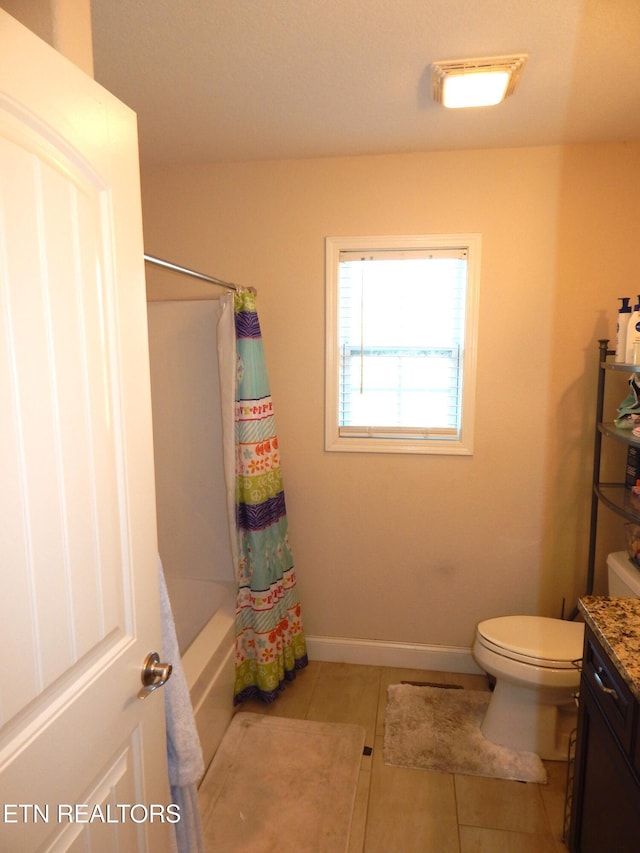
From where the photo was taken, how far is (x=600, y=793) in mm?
1243

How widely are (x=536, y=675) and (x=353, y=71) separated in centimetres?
214

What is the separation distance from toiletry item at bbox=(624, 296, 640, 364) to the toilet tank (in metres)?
0.77

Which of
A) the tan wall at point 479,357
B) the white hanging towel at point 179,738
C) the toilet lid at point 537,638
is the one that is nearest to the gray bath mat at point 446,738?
the tan wall at point 479,357

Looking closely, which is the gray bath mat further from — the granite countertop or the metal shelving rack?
the granite countertop

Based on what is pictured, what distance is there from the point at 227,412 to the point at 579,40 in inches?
66.6

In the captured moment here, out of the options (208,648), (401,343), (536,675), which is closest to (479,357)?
(401,343)

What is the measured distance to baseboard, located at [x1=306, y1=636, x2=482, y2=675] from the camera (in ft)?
8.29

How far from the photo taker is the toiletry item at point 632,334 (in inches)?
73.5

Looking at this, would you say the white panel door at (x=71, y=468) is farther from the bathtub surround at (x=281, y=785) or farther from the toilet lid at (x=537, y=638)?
the toilet lid at (x=537, y=638)

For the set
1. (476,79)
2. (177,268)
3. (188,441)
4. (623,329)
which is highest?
(476,79)

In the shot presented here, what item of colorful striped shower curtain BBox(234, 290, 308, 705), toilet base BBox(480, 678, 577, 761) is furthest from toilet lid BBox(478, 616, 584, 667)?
colorful striped shower curtain BBox(234, 290, 308, 705)

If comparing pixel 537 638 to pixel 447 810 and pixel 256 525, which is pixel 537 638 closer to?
pixel 447 810

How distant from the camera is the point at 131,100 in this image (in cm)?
179

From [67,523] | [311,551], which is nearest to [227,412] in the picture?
[311,551]
